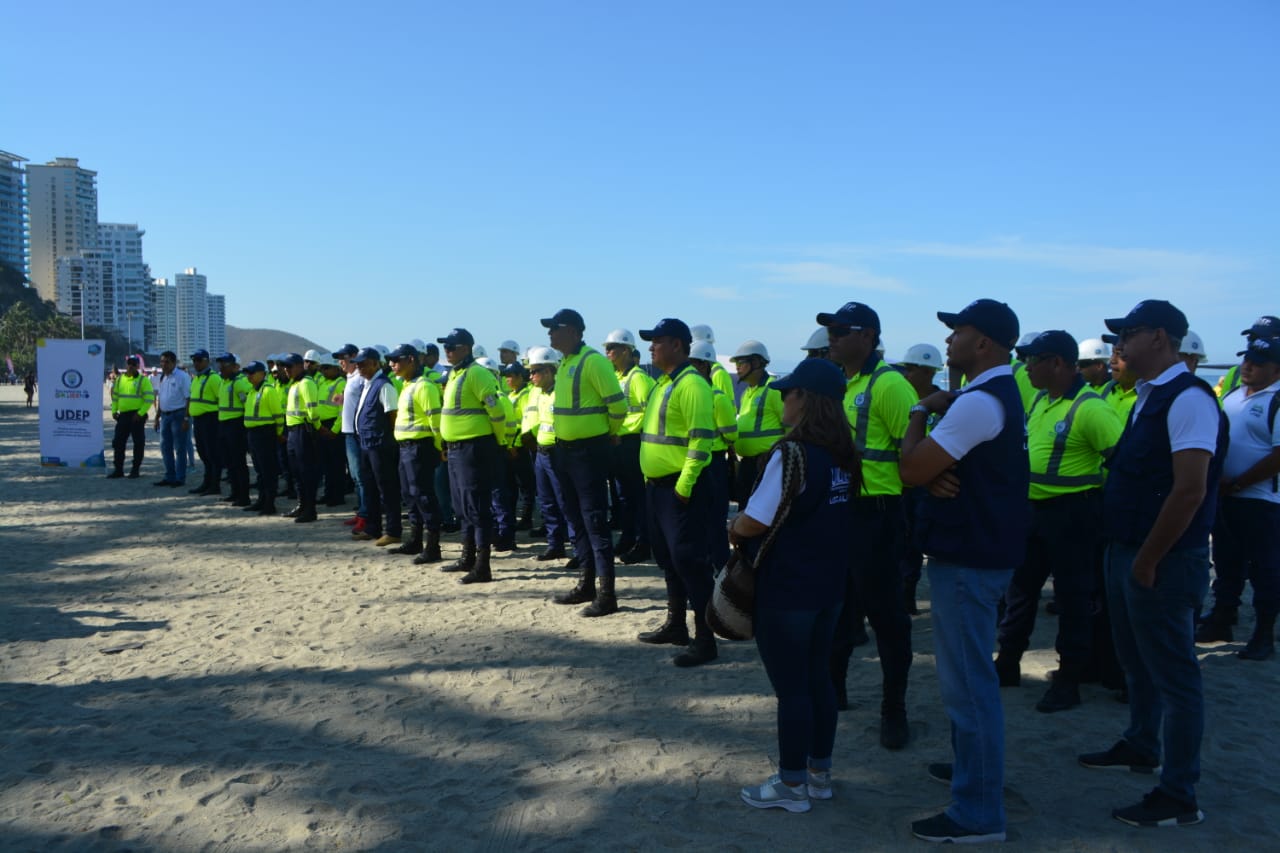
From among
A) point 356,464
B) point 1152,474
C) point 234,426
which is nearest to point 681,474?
point 1152,474

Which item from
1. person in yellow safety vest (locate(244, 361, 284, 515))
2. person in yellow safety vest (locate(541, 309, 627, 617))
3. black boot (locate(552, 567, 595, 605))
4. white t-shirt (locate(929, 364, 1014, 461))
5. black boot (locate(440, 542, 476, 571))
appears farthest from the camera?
person in yellow safety vest (locate(244, 361, 284, 515))

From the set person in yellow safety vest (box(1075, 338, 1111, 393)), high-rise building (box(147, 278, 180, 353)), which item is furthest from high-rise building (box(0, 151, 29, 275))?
person in yellow safety vest (box(1075, 338, 1111, 393))

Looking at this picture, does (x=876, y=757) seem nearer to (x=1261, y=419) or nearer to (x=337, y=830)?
(x=337, y=830)

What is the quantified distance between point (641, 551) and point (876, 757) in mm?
5114

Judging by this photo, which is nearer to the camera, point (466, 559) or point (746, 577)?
point (746, 577)

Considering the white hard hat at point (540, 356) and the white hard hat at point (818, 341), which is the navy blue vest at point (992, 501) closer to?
the white hard hat at point (818, 341)

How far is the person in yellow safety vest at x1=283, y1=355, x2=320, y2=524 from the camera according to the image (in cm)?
1109

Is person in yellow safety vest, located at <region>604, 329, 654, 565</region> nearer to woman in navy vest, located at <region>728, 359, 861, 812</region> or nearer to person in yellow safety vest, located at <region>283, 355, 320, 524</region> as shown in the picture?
person in yellow safety vest, located at <region>283, 355, 320, 524</region>

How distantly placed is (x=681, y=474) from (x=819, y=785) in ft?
7.27

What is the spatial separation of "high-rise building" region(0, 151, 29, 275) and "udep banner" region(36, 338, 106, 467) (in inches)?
5395

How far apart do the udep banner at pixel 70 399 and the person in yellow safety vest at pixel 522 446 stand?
8.69 meters

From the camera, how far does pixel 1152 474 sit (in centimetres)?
353

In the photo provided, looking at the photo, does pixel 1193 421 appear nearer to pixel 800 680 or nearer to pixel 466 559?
pixel 800 680

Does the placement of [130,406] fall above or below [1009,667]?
above
